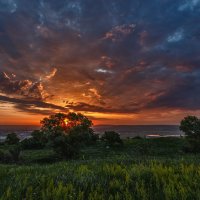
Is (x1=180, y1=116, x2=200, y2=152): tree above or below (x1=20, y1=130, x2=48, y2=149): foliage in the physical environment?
above

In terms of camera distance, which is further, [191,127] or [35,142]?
[35,142]

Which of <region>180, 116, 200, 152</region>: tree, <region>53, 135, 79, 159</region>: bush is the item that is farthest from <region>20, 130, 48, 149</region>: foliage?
<region>180, 116, 200, 152</region>: tree

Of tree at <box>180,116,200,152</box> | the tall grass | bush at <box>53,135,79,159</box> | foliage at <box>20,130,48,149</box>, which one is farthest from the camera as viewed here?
foliage at <box>20,130,48,149</box>

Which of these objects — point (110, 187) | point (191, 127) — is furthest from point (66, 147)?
point (110, 187)

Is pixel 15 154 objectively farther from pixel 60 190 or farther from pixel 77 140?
pixel 60 190

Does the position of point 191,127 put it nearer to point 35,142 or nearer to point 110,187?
point 35,142

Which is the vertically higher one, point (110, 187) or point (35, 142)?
point (35, 142)

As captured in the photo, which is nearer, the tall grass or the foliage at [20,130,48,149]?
the tall grass

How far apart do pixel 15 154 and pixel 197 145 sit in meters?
21.9

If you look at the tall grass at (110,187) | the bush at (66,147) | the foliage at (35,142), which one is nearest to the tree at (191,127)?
the bush at (66,147)

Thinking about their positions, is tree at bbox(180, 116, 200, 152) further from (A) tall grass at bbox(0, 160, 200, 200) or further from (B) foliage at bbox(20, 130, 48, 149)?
(A) tall grass at bbox(0, 160, 200, 200)

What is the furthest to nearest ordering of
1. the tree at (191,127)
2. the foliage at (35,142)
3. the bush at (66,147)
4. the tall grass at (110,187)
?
the foliage at (35,142) → the tree at (191,127) → the bush at (66,147) → the tall grass at (110,187)

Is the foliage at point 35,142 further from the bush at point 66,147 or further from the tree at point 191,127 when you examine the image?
the tree at point 191,127

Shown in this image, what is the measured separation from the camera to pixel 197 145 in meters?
31.1
